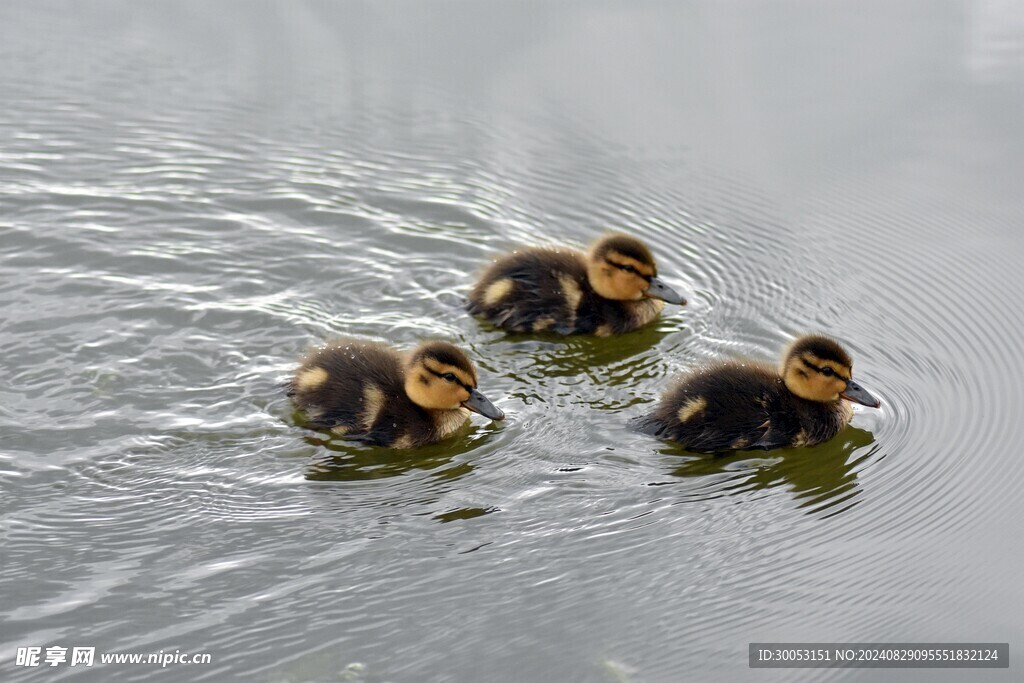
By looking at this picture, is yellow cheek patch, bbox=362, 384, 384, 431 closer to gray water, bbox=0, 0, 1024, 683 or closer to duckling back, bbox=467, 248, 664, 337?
gray water, bbox=0, 0, 1024, 683

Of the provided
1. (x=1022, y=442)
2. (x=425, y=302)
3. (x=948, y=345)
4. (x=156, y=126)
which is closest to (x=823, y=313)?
(x=948, y=345)

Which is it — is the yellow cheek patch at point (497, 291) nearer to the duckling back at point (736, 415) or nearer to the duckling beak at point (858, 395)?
the duckling back at point (736, 415)

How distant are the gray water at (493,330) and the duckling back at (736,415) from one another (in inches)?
2.6

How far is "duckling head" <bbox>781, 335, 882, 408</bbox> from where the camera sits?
4578mm

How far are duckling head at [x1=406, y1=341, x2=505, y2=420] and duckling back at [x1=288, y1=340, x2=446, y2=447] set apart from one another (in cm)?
6

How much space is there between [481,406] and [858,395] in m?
1.23

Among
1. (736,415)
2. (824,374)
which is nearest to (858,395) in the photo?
(824,374)

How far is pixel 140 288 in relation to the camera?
204 inches

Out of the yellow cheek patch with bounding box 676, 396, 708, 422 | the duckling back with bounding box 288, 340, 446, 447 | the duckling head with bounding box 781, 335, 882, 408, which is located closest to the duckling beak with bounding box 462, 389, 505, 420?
the duckling back with bounding box 288, 340, 446, 447

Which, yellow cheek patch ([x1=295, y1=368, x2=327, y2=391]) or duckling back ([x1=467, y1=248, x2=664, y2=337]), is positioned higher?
duckling back ([x1=467, y1=248, x2=664, y2=337])

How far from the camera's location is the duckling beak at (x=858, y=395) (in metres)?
4.55

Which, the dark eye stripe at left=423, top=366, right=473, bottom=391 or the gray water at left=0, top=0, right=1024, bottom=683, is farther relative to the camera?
the dark eye stripe at left=423, top=366, right=473, bottom=391

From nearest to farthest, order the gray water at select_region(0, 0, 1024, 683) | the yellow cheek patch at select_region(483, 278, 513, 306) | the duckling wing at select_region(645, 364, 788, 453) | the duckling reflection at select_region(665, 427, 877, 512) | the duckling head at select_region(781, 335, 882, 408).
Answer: the gray water at select_region(0, 0, 1024, 683), the duckling reflection at select_region(665, 427, 877, 512), the duckling wing at select_region(645, 364, 788, 453), the duckling head at select_region(781, 335, 882, 408), the yellow cheek patch at select_region(483, 278, 513, 306)

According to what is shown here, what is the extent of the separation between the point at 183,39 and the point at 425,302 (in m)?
2.33
